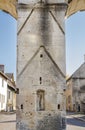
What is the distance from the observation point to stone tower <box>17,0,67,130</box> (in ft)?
27.0

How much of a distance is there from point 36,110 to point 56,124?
0.70 m

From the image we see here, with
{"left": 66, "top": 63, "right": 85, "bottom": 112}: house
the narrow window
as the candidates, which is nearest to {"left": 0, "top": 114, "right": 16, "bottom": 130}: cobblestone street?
the narrow window

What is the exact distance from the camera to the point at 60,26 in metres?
8.73

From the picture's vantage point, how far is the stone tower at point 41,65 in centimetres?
823

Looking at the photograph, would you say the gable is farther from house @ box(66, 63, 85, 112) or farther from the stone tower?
house @ box(66, 63, 85, 112)

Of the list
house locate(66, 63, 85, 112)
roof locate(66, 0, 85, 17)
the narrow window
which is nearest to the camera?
the narrow window

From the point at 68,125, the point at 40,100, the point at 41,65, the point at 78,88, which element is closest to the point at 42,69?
the point at 41,65

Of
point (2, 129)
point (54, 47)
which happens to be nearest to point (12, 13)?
point (54, 47)

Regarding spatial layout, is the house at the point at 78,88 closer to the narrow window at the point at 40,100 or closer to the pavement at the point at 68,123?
the pavement at the point at 68,123

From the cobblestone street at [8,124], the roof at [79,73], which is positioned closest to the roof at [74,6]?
the cobblestone street at [8,124]

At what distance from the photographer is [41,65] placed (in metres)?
8.47

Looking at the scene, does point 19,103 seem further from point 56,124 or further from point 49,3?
point 49,3

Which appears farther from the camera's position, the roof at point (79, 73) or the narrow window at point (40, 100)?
the roof at point (79, 73)

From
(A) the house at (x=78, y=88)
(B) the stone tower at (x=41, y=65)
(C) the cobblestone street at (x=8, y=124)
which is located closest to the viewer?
(B) the stone tower at (x=41, y=65)
